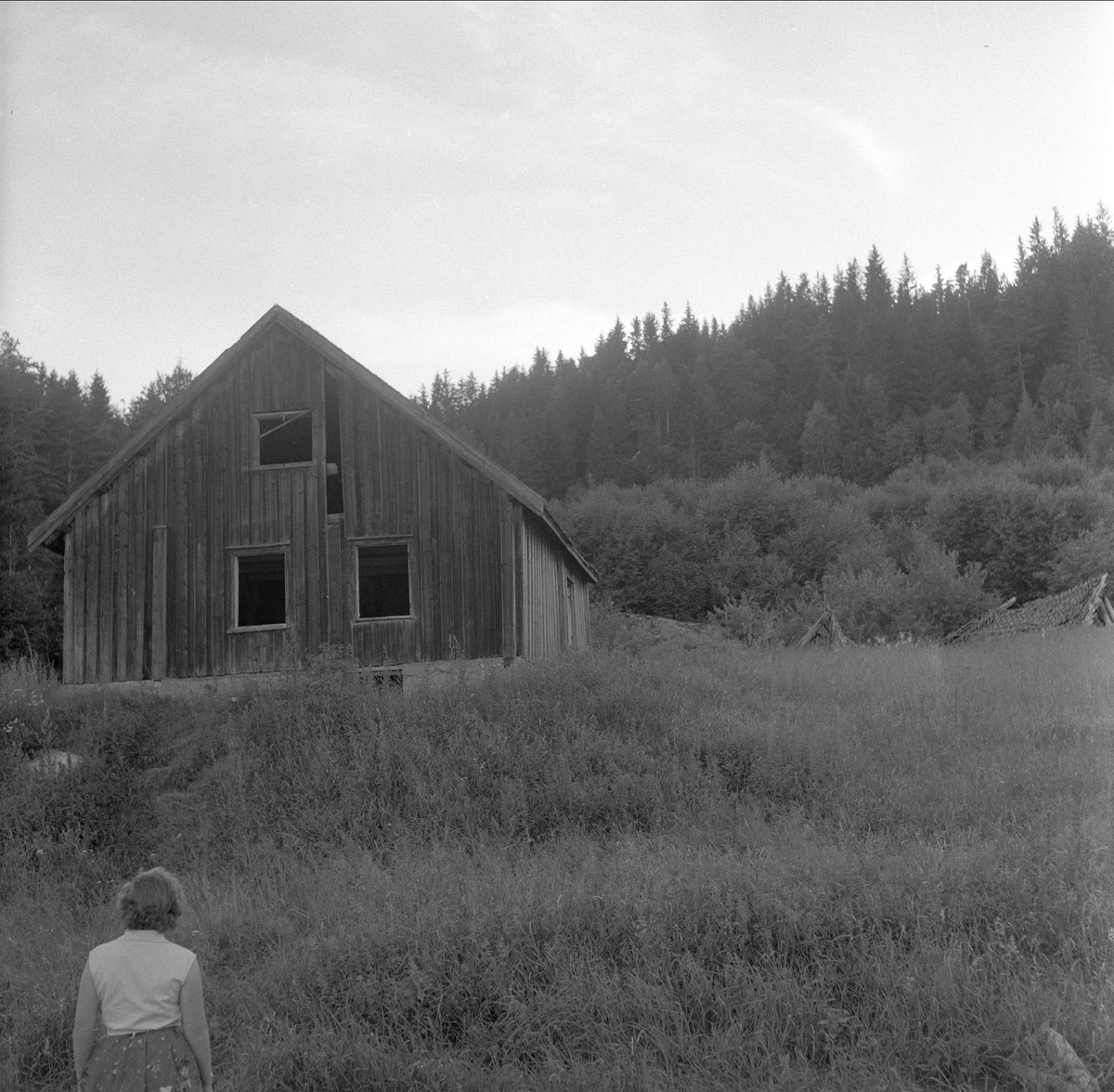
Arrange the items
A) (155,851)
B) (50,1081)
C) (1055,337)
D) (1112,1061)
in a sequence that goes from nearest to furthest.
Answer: (1112,1061), (50,1081), (155,851), (1055,337)

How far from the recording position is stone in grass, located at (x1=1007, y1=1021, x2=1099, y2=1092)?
6.06 metres

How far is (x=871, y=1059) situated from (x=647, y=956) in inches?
66.4

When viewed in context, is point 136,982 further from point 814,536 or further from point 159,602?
point 814,536

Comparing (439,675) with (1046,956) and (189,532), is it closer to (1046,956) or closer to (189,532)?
(189,532)

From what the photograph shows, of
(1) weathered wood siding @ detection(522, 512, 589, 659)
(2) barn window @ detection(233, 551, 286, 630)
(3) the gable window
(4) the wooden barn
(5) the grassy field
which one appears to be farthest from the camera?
(2) barn window @ detection(233, 551, 286, 630)

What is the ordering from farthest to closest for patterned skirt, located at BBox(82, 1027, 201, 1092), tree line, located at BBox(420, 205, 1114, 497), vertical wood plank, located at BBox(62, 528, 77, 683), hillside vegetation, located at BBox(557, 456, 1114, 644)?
tree line, located at BBox(420, 205, 1114, 497)
hillside vegetation, located at BBox(557, 456, 1114, 644)
vertical wood plank, located at BBox(62, 528, 77, 683)
patterned skirt, located at BBox(82, 1027, 201, 1092)

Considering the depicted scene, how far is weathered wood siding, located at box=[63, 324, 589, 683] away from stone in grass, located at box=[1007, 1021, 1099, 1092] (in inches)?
518

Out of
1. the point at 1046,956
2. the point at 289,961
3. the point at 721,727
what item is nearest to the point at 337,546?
the point at 721,727

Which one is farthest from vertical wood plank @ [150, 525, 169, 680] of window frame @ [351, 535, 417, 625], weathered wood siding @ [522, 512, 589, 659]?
weathered wood siding @ [522, 512, 589, 659]

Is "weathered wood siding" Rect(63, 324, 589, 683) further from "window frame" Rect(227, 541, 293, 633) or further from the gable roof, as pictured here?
the gable roof

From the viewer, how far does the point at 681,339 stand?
102312mm

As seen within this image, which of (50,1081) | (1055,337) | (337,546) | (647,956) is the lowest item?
(50,1081)

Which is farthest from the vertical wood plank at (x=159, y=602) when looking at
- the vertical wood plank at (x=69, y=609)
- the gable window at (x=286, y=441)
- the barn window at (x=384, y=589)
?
the barn window at (x=384, y=589)

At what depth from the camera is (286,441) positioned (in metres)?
21.6
